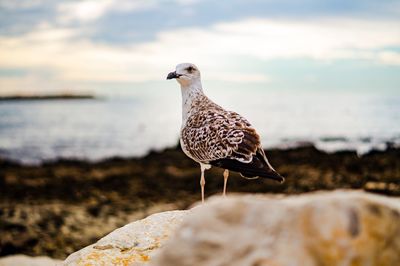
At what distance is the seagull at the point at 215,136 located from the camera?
6805 mm

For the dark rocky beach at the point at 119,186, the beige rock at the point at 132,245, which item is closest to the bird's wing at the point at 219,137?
the beige rock at the point at 132,245

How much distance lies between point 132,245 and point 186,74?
2.56 m

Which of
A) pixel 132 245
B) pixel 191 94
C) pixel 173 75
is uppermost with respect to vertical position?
pixel 173 75

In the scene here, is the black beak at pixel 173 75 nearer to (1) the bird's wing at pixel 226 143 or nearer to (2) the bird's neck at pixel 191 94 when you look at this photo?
(2) the bird's neck at pixel 191 94

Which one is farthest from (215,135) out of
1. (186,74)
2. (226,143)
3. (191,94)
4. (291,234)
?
(291,234)

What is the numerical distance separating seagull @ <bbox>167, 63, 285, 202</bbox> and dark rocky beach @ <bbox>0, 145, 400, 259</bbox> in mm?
7964

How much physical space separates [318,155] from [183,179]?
6.87 metres

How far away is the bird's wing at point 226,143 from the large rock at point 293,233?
3.43m

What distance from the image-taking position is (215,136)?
23.8ft

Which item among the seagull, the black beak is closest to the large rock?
the seagull

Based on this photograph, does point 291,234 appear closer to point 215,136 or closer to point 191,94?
point 215,136

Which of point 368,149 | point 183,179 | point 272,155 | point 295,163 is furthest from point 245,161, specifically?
point 368,149

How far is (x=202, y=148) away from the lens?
734cm

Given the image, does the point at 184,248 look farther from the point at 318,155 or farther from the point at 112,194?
the point at 318,155
